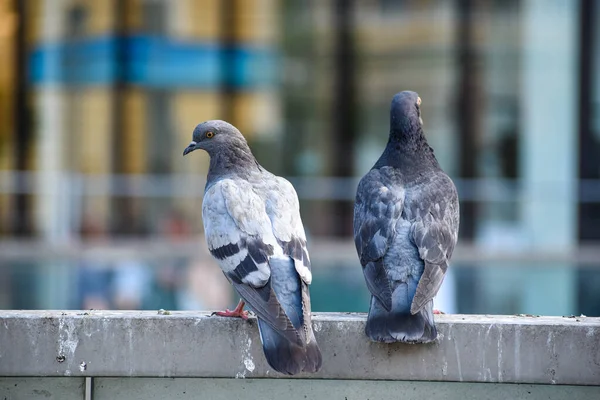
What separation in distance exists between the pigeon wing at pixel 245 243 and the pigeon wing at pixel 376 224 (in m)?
0.40

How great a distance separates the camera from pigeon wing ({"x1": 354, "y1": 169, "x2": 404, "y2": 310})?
427 centimetres

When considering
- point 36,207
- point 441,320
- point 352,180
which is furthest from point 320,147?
point 441,320

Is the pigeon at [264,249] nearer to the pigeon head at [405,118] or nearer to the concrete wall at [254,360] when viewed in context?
the concrete wall at [254,360]

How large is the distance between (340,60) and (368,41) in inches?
19.3

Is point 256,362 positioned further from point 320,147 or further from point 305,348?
point 320,147

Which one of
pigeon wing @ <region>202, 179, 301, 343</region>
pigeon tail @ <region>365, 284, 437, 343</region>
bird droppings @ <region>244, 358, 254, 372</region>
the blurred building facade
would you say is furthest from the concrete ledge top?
the blurred building facade

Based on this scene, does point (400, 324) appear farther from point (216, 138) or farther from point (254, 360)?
point (216, 138)

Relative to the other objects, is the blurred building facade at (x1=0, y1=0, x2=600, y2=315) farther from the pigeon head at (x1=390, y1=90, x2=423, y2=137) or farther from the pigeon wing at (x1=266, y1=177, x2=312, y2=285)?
the pigeon wing at (x1=266, y1=177, x2=312, y2=285)

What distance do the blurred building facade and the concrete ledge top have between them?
33.4 feet

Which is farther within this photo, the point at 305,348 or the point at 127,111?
the point at 127,111

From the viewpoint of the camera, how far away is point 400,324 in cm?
402

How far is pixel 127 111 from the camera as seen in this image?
15.6 metres

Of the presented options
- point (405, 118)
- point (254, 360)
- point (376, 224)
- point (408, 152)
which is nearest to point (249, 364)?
point (254, 360)

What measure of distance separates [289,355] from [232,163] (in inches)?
48.3
